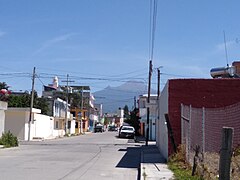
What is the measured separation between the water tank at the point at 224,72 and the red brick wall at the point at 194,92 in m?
4.32

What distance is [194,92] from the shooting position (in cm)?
2055

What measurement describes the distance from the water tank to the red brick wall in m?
4.32

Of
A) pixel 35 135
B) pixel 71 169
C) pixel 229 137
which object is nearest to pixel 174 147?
pixel 71 169

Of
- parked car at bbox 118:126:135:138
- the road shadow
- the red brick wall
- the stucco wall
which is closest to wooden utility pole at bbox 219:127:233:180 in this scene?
the road shadow

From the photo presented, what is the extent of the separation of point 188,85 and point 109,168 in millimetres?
5206

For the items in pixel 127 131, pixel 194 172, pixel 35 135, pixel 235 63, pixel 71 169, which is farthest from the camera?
pixel 127 131

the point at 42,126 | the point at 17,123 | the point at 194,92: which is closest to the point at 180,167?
the point at 194,92

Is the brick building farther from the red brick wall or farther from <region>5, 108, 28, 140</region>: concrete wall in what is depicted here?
<region>5, 108, 28, 140</region>: concrete wall

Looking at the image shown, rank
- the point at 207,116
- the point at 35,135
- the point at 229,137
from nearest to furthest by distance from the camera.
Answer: the point at 229,137, the point at 207,116, the point at 35,135

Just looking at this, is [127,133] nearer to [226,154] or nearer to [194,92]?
[194,92]

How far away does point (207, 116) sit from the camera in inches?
734

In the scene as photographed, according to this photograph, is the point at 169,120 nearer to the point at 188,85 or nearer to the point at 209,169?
the point at 188,85

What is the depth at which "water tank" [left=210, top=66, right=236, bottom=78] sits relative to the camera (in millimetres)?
24828

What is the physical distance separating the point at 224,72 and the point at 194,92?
17.5 feet
